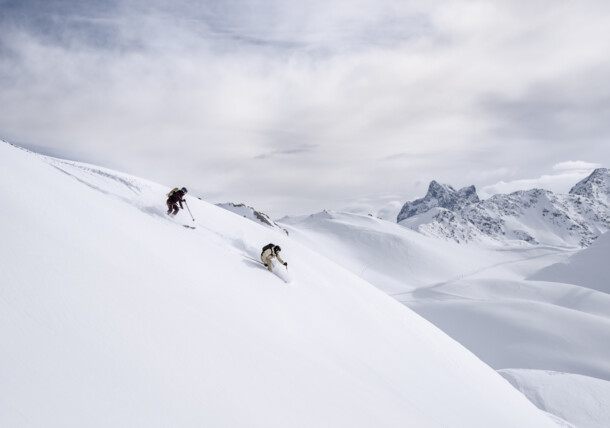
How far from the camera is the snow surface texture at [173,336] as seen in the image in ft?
11.6

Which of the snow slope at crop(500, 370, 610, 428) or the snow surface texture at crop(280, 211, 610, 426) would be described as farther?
the snow surface texture at crop(280, 211, 610, 426)

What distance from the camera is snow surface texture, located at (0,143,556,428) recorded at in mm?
3543

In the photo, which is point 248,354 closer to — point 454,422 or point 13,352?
point 13,352

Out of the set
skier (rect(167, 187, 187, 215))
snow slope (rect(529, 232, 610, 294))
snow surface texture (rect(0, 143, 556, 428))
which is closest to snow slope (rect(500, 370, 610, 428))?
snow surface texture (rect(0, 143, 556, 428))

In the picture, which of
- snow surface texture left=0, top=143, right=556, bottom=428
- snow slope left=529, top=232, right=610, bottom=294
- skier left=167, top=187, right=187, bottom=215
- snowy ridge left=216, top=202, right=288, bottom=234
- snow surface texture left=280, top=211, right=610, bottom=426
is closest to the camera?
snow surface texture left=0, top=143, right=556, bottom=428

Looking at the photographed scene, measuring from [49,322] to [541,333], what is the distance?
36210mm

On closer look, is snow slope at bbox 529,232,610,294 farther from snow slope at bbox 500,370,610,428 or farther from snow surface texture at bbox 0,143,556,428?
snow surface texture at bbox 0,143,556,428

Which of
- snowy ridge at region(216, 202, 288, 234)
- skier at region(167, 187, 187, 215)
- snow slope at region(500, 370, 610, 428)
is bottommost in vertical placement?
snow slope at region(500, 370, 610, 428)

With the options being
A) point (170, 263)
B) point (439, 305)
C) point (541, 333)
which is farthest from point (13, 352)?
point (439, 305)

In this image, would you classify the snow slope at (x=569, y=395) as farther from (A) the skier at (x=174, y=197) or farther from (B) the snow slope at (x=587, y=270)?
(B) the snow slope at (x=587, y=270)

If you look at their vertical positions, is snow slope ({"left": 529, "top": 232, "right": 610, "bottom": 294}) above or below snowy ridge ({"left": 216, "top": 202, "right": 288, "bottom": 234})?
below

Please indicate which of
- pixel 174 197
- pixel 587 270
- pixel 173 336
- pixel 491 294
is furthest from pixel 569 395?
pixel 587 270

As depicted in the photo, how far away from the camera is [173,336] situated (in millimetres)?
4898

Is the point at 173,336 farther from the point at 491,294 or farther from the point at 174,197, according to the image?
the point at 491,294
